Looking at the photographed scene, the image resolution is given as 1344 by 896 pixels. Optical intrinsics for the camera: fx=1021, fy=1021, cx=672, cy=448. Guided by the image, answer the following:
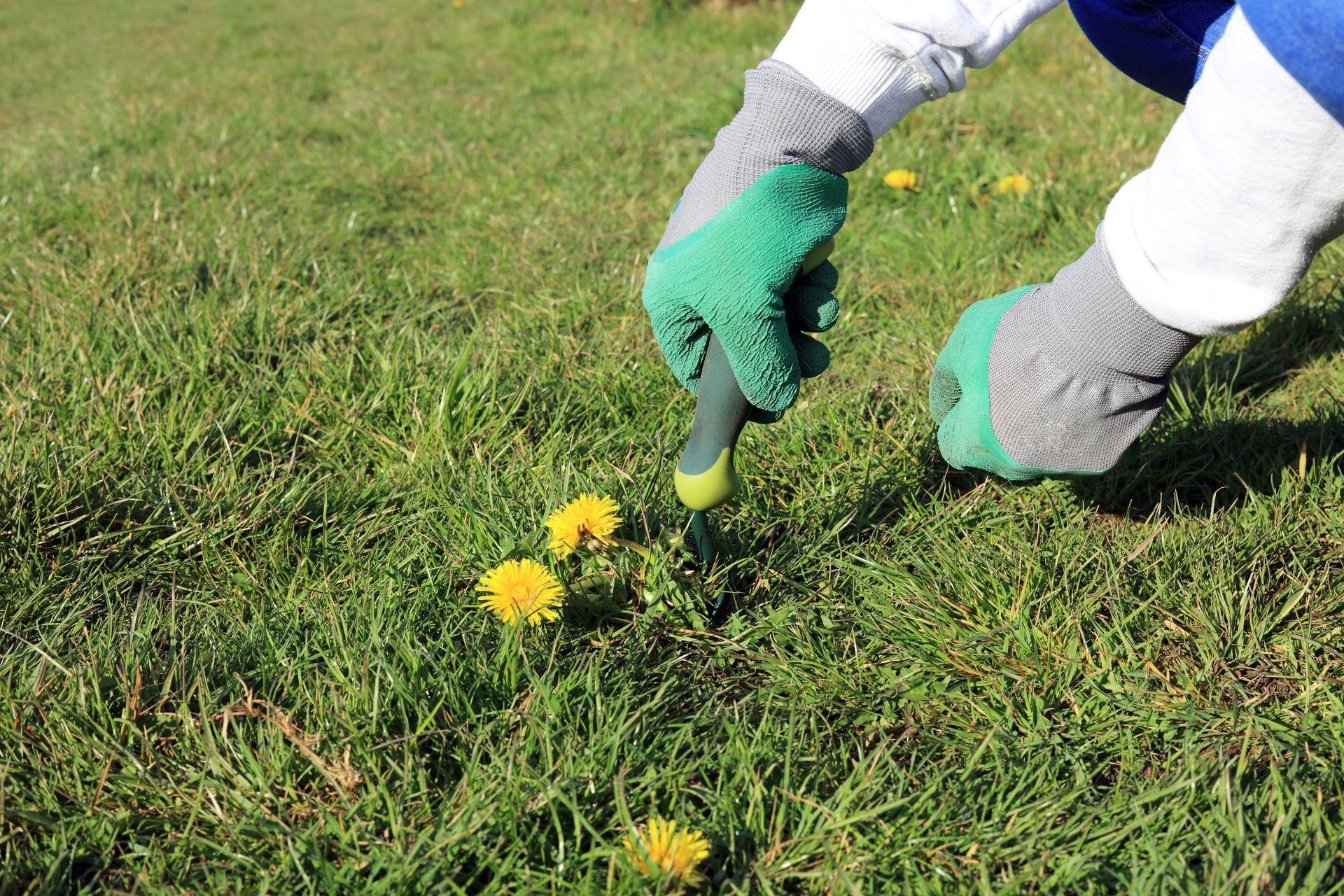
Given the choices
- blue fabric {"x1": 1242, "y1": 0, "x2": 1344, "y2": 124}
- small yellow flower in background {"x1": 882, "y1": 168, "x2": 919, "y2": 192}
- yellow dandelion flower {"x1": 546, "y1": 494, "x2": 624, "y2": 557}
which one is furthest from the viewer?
small yellow flower in background {"x1": 882, "y1": 168, "x2": 919, "y2": 192}

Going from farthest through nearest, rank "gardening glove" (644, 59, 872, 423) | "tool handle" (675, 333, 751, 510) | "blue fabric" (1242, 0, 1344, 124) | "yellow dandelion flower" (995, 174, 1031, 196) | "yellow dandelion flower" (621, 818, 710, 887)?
"yellow dandelion flower" (995, 174, 1031, 196), "tool handle" (675, 333, 751, 510), "gardening glove" (644, 59, 872, 423), "yellow dandelion flower" (621, 818, 710, 887), "blue fabric" (1242, 0, 1344, 124)

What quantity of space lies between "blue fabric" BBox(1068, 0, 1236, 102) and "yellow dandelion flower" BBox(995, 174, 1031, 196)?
53.1 inches

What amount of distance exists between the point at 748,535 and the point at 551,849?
Result: 730 mm

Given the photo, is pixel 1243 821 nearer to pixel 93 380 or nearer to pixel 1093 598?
pixel 1093 598

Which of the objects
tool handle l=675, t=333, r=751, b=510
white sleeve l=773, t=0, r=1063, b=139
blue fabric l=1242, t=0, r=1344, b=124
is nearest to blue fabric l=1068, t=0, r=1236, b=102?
white sleeve l=773, t=0, r=1063, b=139

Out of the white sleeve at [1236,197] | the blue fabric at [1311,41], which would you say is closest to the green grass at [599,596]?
the white sleeve at [1236,197]

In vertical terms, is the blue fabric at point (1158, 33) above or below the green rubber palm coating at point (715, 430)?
above

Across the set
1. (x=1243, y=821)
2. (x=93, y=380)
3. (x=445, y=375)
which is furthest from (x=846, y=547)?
(x=93, y=380)

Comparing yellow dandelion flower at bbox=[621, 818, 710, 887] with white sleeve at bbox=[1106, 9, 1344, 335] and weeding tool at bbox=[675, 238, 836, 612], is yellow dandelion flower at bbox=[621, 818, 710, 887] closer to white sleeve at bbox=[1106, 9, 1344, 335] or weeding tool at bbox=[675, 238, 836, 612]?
weeding tool at bbox=[675, 238, 836, 612]

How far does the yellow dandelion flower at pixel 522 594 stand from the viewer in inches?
55.9

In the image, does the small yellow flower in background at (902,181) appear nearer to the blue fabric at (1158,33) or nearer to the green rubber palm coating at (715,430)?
the blue fabric at (1158,33)

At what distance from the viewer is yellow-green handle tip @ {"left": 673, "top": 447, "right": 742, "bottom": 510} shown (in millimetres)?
1420

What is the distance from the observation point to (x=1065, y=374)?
1.28 m

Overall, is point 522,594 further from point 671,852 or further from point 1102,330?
point 1102,330
